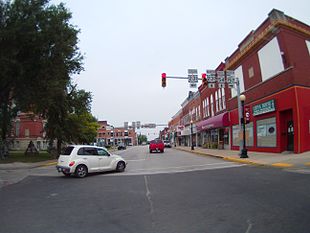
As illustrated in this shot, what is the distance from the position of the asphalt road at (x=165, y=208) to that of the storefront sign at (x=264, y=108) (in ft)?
43.7

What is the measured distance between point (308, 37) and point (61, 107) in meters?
26.2

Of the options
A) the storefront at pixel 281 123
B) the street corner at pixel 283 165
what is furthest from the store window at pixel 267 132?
the street corner at pixel 283 165

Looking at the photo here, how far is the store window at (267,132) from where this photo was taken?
79.5 feet

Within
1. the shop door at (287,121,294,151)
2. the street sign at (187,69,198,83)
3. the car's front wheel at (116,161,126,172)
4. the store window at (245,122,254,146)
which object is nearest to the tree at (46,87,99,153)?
the street sign at (187,69,198,83)

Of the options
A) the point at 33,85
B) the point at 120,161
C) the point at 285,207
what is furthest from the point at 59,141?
the point at 285,207

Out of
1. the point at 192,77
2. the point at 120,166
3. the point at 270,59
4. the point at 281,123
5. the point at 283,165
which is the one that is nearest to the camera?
the point at 283,165

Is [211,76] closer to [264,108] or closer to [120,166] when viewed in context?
[264,108]

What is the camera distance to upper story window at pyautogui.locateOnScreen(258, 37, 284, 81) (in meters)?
23.5

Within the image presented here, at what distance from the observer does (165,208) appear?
7.55 meters

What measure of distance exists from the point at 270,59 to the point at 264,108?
4.07m

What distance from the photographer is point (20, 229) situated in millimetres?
6062

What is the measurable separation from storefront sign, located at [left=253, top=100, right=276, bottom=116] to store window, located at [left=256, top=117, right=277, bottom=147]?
0.76 m

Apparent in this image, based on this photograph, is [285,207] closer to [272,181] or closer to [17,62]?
[272,181]

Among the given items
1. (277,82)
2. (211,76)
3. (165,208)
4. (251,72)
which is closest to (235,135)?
(251,72)
